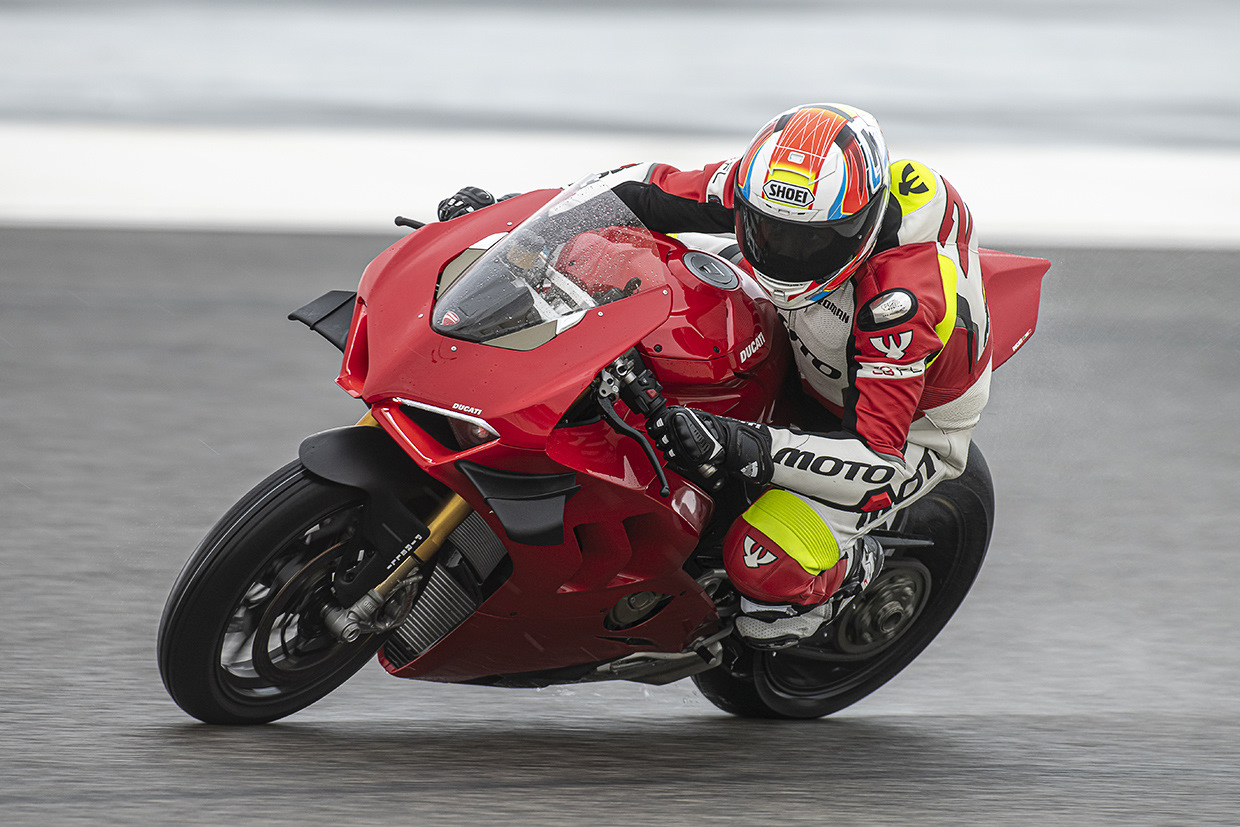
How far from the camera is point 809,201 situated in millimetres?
3439

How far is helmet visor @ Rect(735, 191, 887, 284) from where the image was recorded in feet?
11.4

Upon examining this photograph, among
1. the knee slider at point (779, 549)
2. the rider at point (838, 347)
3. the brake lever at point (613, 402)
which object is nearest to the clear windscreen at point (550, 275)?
the brake lever at point (613, 402)

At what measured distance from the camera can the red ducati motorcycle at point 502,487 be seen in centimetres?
330

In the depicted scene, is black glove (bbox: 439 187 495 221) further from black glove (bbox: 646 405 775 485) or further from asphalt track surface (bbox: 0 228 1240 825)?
asphalt track surface (bbox: 0 228 1240 825)

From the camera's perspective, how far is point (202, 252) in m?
8.41

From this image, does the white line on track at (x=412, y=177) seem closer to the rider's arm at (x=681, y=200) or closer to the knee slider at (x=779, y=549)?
the rider's arm at (x=681, y=200)

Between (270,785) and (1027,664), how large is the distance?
7.64 ft

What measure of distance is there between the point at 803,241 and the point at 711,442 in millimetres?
491

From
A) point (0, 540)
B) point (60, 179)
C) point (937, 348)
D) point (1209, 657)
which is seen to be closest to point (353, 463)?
point (937, 348)

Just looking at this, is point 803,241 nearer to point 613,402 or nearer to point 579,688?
point 613,402

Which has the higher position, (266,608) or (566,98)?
(266,608)

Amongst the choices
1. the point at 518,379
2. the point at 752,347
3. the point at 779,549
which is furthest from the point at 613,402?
the point at 779,549

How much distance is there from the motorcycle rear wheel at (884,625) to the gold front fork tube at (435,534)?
1.07 m

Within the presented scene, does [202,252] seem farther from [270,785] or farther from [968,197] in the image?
[270,785]
